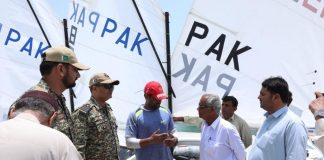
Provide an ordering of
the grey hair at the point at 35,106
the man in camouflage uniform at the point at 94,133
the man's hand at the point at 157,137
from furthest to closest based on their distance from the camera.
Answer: the man's hand at the point at 157,137, the man in camouflage uniform at the point at 94,133, the grey hair at the point at 35,106

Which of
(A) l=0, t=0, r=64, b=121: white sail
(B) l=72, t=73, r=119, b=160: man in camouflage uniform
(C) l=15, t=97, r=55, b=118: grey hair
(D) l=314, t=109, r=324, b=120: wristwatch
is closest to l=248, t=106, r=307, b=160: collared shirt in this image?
(D) l=314, t=109, r=324, b=120: wristwatch

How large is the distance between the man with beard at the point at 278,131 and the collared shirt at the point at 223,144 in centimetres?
71

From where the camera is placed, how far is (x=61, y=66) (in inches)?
143

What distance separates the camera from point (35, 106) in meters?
2.39

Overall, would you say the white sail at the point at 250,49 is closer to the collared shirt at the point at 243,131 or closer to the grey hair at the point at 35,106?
the collared shirt at the point at 243,131

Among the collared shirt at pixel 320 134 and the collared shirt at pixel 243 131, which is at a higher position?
the collared shirt at pixel 320 134

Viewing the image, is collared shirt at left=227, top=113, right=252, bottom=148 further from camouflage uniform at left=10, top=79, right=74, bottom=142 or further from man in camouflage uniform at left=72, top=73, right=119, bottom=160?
camouflage uniform at left=10, top=79, right=74, bottom=142

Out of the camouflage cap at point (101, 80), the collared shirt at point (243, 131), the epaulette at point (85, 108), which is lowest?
the collared shirt at point (243, 131)

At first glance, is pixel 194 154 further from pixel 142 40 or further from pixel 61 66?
pixel 142 40

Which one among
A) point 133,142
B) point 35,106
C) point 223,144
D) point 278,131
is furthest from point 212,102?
point 35,106

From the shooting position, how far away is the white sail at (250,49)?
935 centimetres

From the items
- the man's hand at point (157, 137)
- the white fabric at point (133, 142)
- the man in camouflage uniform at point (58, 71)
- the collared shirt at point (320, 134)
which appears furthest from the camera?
the white fabric at point (133, 142)

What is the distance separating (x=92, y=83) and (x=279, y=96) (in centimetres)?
160

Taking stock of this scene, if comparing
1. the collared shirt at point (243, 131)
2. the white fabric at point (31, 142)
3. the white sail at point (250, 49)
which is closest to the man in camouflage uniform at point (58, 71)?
the white fabric at point (31, 142)
